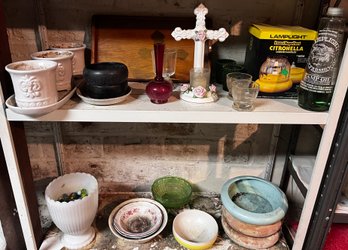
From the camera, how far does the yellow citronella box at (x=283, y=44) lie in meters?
0.81

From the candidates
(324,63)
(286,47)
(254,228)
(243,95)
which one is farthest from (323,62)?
(254,228)

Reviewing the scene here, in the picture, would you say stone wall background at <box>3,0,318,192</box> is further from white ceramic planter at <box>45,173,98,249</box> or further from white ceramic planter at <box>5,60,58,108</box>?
white ceramic planter at <box>5,60,58,108</box>

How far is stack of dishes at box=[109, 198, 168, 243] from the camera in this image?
3.13ft

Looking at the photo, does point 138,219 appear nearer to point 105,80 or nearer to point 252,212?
point 252,212

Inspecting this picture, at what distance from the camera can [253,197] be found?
108 cm

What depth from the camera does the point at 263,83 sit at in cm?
86

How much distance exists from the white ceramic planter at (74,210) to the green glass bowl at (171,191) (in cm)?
26

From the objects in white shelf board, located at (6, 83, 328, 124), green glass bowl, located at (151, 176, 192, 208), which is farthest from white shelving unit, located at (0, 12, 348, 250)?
green glass bowl, located at (151, 176, 192, 208)

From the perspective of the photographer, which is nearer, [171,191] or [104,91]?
[104,91]

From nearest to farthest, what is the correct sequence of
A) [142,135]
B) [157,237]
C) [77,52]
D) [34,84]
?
[34,84] → [77,52] → [157,237] → [142,135]

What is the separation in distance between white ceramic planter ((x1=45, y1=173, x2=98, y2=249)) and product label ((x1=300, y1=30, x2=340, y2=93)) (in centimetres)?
70

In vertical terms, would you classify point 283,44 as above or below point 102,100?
above

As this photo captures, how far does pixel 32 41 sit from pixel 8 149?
15.8 inches

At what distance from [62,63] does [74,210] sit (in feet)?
1.37
